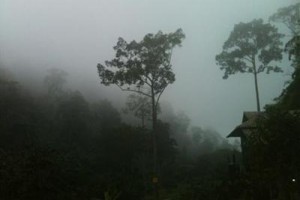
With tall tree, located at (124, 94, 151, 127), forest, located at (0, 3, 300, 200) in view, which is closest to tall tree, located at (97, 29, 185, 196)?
forest, located at (0, 3, 300, 200)

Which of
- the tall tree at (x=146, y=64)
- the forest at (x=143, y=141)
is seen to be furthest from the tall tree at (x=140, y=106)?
the tall tree at (x=146, y=64)

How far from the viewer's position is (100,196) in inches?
1172

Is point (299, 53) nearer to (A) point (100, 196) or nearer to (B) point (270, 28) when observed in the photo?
(B) point (270, 28)

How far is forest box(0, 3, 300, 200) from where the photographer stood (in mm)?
19875

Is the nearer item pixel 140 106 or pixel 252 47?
pixel 252 47

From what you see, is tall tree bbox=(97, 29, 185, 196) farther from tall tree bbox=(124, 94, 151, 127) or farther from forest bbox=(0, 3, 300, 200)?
tall tree bbox=(124, 94, 151, 127)

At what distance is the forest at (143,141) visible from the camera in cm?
1988

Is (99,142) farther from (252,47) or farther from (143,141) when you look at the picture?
(252,47)

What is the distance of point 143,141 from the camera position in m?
54.2

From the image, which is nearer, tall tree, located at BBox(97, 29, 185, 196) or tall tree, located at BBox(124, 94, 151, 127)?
tall tree, located at BBox(97, 29, 185, 196)

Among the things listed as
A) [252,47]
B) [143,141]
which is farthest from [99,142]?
[252,47]

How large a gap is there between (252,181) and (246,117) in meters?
15.4

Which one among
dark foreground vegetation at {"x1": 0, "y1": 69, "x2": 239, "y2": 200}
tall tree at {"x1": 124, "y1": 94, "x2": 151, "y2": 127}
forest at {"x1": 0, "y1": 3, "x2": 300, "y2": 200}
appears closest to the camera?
forest at {"x1": 0, "y1": 3, "x2": 300, "y2": 200}

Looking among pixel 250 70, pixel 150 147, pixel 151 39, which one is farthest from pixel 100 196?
pixel 150 147
